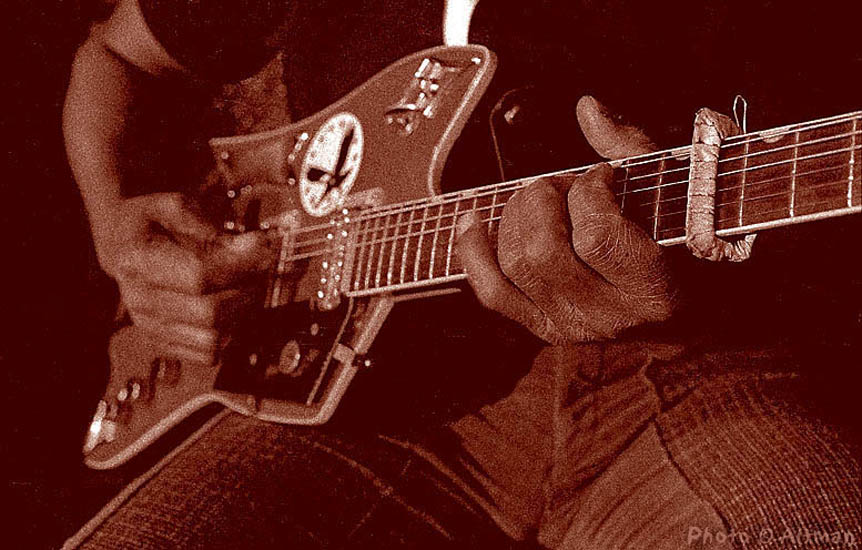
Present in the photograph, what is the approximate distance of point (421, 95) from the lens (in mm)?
875

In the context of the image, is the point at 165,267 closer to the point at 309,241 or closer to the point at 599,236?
the point at 309,241

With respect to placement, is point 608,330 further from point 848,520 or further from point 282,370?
point 282,370

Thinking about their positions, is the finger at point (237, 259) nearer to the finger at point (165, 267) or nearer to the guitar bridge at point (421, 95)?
the finger at point (165, 267)

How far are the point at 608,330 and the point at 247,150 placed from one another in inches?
24.8

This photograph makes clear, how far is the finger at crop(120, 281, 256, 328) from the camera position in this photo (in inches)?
35.3

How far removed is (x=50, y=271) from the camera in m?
1.06

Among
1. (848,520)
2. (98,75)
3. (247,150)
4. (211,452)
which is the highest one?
(98,75)

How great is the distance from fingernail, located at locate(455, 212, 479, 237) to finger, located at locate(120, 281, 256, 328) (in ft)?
1.11

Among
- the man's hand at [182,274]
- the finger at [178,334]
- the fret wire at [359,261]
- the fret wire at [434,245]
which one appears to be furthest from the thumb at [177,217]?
the fret wire at [434,245]

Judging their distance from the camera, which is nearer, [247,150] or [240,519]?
[240,519]

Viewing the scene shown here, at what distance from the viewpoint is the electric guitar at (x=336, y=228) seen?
745mm

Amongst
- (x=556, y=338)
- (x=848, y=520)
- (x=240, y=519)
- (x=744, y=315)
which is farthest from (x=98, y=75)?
(x=848, y=520)

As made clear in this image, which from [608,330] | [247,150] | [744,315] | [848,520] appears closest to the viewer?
[848,520]

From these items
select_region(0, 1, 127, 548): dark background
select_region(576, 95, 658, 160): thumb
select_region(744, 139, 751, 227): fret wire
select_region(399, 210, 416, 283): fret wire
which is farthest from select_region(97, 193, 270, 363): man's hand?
select_region(744, 139, 751, 227): fret wire
